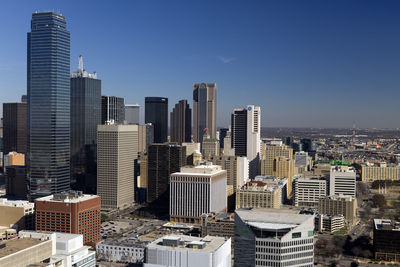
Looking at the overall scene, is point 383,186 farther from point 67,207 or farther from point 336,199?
point 67,207

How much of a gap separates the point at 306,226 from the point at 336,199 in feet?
191

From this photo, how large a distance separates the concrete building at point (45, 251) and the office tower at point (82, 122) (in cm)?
7486

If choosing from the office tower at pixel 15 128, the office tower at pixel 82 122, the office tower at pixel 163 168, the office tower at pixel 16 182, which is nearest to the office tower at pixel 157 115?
the office tower at pixel 15 128

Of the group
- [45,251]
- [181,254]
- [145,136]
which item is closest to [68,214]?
[45,251]

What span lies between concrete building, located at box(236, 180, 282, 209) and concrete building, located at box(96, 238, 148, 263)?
30.0 metres

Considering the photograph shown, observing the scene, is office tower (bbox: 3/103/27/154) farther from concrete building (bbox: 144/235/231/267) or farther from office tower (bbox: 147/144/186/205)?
concrete building (bbox: 144/235/231/267)

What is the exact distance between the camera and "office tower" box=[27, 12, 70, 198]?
10356 centimetres

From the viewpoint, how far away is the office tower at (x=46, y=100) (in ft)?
340

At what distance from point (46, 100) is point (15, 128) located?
243 feet

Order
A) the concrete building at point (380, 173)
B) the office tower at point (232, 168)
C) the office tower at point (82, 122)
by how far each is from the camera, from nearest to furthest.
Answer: the office tower at point (232, 168)
the office tower at point (82, 122)
the concrete building at point (380, 173)

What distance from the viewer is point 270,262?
42.1 meters

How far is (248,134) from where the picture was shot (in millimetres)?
153000

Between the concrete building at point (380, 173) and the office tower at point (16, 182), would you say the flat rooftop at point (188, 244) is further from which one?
the concrete building at point (380, 173)

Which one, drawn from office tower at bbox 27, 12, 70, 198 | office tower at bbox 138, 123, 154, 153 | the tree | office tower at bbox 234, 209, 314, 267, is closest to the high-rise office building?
office tower at bbox 138, 123, 154, 153
